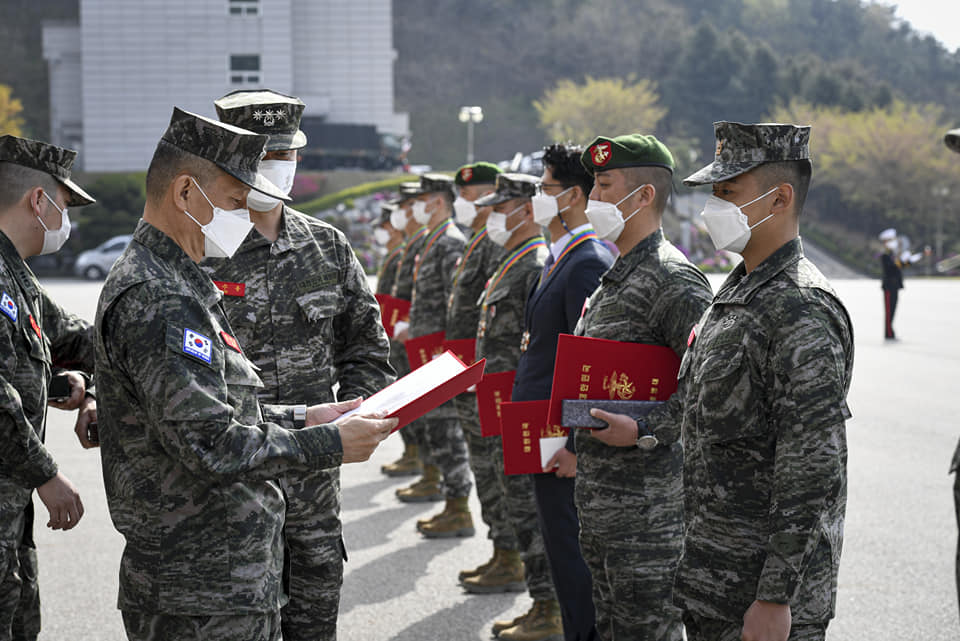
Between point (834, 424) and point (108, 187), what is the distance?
140 feet

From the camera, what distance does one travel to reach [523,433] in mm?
3742

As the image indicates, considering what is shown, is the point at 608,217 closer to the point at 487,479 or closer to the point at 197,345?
the point at 197,345

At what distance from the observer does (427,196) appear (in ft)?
25.7

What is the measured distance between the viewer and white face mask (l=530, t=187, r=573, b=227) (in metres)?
4.33

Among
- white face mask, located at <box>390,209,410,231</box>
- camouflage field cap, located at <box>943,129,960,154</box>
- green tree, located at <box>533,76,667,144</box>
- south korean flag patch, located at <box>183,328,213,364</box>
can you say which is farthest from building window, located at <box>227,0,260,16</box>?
camouflage field cap, located at <box>943,129,960,154</box>

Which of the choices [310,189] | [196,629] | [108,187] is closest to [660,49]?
[310,189]

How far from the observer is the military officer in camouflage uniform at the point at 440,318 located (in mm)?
6238

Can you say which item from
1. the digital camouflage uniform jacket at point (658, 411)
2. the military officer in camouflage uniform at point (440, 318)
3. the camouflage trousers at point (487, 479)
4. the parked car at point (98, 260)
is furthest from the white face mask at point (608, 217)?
the parked car at point (98, 260)

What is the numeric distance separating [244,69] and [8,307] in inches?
2193

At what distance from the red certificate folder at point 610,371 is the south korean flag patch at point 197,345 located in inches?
52.3

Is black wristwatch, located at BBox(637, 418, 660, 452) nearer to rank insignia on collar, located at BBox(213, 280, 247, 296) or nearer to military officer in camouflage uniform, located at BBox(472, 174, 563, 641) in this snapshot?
military officer in camouflage uniform, located at BBox(472, 174, 563, 641)

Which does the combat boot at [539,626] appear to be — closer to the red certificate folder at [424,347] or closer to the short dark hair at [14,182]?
the red certificate folder at [424,347]

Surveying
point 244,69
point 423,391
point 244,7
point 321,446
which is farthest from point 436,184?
point 244,7

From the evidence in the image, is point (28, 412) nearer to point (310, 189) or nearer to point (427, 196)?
point (427, 196)
